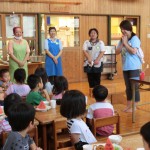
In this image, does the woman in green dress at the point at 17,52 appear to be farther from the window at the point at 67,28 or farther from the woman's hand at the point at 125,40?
the window at the point at 67,28

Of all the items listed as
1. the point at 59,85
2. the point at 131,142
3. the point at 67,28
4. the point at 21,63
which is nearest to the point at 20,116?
the point at 131,142

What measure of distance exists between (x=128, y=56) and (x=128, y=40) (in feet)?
0.86

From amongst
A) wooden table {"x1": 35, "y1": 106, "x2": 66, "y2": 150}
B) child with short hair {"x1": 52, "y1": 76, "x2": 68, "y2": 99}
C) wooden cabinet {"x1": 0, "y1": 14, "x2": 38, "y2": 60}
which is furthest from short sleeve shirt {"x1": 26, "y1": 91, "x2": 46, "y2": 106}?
wooden cabinet {"x1": 0, "y1": 14, "x2": 38, "y2": 60}

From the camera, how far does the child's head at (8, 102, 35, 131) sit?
6.50ft

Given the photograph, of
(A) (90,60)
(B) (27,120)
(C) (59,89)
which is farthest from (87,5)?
(B) (27,120)

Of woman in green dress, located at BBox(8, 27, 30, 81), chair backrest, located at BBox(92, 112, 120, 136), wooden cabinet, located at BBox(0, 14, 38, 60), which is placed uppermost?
wooden cabinet, located at BBox(0, 14, 38, 60)

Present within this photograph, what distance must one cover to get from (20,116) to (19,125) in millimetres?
67

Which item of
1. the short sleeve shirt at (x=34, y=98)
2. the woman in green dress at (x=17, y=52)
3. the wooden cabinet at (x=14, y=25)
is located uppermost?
the wooden cabinet at (x=14, y=25)

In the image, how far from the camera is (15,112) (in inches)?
78.1

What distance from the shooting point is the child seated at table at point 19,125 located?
1938 mm

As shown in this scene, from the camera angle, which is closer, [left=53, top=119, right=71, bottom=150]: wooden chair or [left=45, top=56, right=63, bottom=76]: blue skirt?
[left=53, top=119, right=71, bottom=150]: wooden chair

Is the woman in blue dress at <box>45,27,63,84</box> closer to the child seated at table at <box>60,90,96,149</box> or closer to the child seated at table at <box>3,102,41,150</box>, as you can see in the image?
the child seated at table at <box>60,90,96,149</box>

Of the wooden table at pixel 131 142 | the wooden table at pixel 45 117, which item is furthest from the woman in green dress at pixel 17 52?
the wooden table at pixel 131 142

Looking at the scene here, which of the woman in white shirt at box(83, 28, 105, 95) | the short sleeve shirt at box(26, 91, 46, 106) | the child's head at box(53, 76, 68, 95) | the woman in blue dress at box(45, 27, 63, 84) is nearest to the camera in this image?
the short sleeve shirt at box(26, 91, 46, 106)
